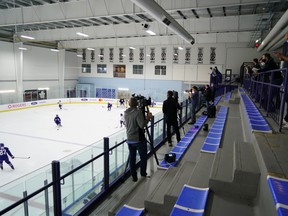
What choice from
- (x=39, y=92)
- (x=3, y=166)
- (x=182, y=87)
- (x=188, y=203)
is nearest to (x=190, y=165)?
(x=188, y=203)

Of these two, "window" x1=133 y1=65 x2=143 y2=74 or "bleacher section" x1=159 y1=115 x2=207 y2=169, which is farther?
"window" x1=133 y1=65 x2=143 y2=74

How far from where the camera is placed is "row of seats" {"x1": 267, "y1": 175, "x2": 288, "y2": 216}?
4.85 feet

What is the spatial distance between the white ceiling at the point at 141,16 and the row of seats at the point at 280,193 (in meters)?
10.1

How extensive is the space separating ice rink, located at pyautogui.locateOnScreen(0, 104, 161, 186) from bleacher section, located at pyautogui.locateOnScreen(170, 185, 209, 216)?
25.1 ft

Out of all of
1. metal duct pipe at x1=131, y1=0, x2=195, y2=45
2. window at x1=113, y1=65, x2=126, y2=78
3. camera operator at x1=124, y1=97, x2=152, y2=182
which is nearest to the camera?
camera operator at x1=124, y1=97, x2=152, y2=182

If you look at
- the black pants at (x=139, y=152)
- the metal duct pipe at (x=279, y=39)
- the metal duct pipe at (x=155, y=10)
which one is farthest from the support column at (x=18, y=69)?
the black pants at (x=139, y=152)

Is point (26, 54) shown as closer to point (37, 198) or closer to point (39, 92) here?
point (39, 92)

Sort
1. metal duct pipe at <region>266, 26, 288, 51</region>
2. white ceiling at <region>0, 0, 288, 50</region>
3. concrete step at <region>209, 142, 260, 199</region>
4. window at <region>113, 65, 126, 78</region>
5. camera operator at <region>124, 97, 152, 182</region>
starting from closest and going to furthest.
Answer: concrete step at <region>209, 142, 260, 199</region> → camera operator at <region>124, 97, 152, 182</region> → metal duct pipe at <region>266, 26, 288, 51</region> → white ceiling at <region>0, 0, 288, 50</region> → window at <region>113, 65, 126, 78</region>

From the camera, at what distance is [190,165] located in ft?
14.5

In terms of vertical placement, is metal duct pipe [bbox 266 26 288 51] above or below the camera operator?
above

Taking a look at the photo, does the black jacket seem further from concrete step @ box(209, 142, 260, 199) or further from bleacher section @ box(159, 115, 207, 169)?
concrete step @ box(209, 142, 260, 199)

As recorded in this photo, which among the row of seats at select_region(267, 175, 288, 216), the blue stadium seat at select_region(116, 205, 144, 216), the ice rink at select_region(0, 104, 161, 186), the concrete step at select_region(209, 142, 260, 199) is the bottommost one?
the ice rink at select_region(0, 104, 161, 186)

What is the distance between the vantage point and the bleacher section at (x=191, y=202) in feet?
7.53

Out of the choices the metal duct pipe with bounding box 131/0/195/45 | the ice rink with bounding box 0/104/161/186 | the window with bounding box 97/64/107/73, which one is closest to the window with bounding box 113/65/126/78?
the window with bounding box 97/64/107/73
